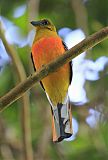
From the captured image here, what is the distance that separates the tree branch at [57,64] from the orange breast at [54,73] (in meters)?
0.90

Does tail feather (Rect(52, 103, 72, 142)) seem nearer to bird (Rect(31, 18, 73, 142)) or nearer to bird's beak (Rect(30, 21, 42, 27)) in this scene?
bird (Rect(31, 18, 73, 142))

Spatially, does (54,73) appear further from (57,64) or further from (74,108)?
(74,108)

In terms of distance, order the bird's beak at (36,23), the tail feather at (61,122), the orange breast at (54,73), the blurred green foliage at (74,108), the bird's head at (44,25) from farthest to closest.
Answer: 1. the blurred green foliage at (74,108)
2. the bird's head at (44,25)
3. the bird's beak at (36,23)
4. the orange breast at (54,73)
5. the tail feather at (61,122)

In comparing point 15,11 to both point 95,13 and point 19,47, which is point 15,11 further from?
point 95,13

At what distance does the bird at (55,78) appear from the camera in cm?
296

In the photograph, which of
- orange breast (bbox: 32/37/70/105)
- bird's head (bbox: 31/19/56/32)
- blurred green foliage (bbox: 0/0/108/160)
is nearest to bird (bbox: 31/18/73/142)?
orange breast (bbox: 32/37/70/105)

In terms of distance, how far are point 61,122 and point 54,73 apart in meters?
0.41

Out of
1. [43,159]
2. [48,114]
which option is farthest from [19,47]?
[43,159]

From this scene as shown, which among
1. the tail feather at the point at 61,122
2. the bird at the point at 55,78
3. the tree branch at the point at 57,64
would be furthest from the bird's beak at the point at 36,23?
the tree branch at the point at 57,64

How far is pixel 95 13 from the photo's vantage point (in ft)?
13.5

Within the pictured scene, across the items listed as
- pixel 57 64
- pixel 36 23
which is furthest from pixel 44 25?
pixel 57 64

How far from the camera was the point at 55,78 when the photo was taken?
3180mm

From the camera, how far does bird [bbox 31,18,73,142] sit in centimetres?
296

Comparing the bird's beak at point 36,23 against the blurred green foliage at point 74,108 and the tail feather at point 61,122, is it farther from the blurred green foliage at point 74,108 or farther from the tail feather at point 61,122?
the tail feather at point 61,122
